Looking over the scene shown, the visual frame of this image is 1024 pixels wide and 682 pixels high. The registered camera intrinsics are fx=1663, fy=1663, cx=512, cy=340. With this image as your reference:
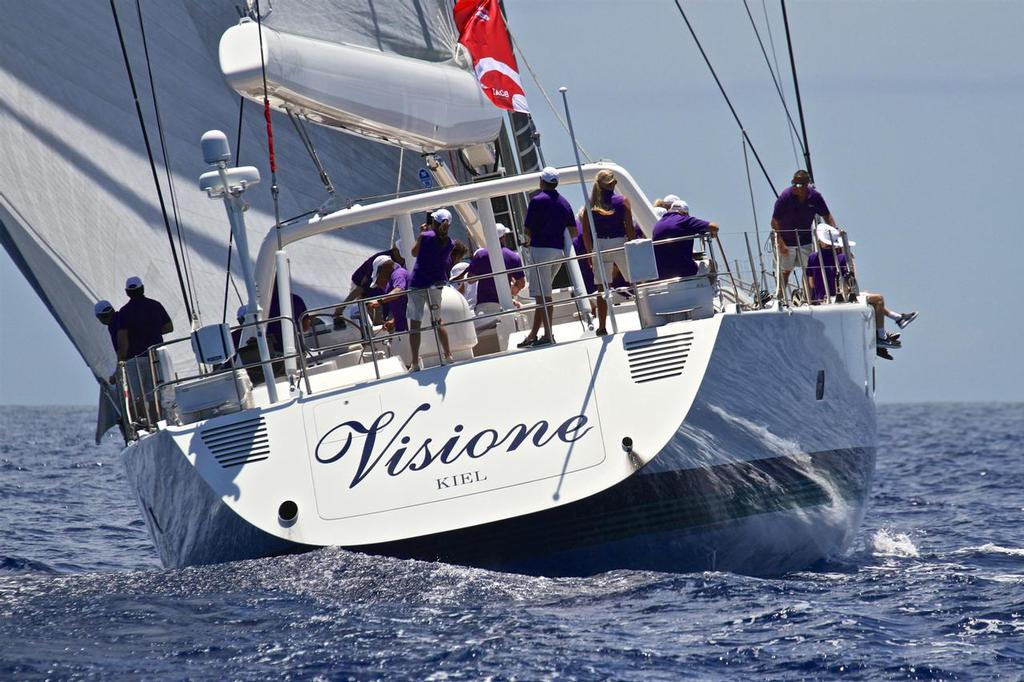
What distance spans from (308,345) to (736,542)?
13.1ft

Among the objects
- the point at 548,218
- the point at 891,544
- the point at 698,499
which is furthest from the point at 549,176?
the point at 891,544

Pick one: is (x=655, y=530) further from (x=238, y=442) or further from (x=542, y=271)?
(x=238, y=442)

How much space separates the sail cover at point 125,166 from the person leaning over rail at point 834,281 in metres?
3.04

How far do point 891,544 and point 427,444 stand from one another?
16.5 ft

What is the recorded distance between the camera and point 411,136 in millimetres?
11102

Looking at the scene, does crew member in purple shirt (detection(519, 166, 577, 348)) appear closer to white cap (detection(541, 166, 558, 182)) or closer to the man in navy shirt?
white cap (detection(541, 166, 558, 182))

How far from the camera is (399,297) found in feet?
33.3

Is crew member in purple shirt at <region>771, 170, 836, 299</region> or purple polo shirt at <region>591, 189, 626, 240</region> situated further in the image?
crew member in purple shirt at <region>771, 170, 836, 299</region>

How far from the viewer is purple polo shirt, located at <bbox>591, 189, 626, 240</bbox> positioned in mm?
10758

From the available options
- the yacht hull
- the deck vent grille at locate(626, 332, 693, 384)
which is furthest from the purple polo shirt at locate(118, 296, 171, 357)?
the deck vent grille at locate(626, 332, 693, 384)

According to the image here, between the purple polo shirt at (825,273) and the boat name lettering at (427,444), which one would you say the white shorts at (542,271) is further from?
the purple polo shirt at (825,273)

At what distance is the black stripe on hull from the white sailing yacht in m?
0.01

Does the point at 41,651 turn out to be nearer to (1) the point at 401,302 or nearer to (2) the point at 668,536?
(2) the point at 668,536

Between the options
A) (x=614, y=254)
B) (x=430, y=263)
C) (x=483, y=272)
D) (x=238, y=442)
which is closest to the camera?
(x=238, y=442)
